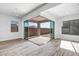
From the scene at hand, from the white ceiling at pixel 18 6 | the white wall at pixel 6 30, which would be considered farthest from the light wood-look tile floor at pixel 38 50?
the white ceiling at pixel 18 6

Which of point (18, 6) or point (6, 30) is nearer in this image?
point (18, 6)

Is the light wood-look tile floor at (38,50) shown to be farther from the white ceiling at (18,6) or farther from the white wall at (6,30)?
the white ceiling at (18,6)

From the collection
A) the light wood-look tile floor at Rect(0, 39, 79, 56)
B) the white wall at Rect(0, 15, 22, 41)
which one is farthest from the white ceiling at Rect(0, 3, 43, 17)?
the light wood-look tile floor at Rect(0, 39, 79, 56)

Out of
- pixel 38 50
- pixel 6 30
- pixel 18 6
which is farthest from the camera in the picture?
pixel 6 30

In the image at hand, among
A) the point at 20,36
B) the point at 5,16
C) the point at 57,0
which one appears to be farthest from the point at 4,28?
the point at 57,0

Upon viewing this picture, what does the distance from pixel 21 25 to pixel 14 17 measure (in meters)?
0.85

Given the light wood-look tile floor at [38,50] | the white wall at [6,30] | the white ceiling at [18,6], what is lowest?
the light wood-look tile floor at [38,50]

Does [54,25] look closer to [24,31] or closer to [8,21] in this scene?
[24,31]

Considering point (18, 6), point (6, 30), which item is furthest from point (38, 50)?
point (6, 30)

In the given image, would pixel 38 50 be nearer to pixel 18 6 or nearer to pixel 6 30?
pixel 18 6

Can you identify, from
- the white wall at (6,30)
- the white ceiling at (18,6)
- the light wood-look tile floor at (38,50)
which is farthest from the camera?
the white wall at (6,30)

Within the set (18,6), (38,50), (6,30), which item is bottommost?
(38,50)

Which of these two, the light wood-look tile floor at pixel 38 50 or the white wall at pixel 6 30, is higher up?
the white wall at pixel 6 30

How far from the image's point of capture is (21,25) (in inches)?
172
